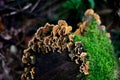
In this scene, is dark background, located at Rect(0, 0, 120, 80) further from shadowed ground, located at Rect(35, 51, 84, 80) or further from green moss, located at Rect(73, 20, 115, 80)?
shadowed ground, located at Rect(35, 51, 84, 80)

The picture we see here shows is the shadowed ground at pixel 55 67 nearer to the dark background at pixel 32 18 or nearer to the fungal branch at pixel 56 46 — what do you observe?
the fungal branch at pixel 56 46

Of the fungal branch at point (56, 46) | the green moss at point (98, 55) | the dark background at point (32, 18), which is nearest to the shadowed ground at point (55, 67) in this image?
the fungal branch at point (56, 46)

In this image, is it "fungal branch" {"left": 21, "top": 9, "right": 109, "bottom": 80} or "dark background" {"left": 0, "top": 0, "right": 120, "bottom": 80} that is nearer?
"fungal branch" {"left": 21, "top": 9, "right": 109, "bottom": 80}

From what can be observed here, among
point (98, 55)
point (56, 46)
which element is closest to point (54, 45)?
point (56, 46)

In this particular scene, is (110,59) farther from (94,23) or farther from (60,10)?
(60,10)

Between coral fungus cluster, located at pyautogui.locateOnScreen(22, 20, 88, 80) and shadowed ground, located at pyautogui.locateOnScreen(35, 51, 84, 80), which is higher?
coral fungus cluster, located at pyautogui.locateOnScreen(22, 20, 88, 80)

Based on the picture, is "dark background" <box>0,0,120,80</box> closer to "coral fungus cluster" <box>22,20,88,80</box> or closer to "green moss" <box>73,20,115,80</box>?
"green moss" <box>73,20,115,80</box>

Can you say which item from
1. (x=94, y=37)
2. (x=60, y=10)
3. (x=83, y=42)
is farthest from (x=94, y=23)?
(x=60, y=10)

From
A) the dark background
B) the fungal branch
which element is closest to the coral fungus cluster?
the fungal branch

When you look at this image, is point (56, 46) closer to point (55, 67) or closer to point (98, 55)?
point (55, 67)
